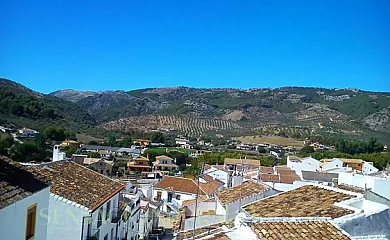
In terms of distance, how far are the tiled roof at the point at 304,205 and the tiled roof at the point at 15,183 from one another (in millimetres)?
3550

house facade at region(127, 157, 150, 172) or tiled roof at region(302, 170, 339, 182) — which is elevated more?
tiled roof at region(302, 170, 339, 182)

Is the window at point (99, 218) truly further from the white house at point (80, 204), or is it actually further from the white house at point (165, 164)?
the white house at point (165, 164)

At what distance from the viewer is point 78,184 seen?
10.4 metres

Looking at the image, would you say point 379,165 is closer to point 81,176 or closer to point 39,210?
point 81,176

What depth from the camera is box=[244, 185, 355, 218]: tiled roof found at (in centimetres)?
641

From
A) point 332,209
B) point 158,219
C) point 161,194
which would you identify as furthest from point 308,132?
point 332,209

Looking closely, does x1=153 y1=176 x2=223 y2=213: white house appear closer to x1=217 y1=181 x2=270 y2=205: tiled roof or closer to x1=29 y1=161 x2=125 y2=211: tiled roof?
x1=217 y1=181 x2=270 y2=205: tiled roof

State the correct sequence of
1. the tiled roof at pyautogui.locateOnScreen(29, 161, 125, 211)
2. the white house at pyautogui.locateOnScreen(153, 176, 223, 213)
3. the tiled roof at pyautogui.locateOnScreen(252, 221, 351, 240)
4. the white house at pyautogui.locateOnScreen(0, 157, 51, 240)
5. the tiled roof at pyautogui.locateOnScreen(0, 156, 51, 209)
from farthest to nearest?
the white house at pyautogui.locateOnScreen(153, 176, 223, 213)
the tiled roof at pyautogui.locateOnScreen(29, 161, 125, 211)
the tiled roof at pyautogui.locateOnScreen(252, 221, 351, 240)
the tiled roof at pyautogui.locateOnScreen(0, 156, 51, 209)
the white house at pyautogui.locateOnScreen(0, 157, 51, 240)

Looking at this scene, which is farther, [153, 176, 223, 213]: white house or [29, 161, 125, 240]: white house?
[153, 176, 223, 213]: white house

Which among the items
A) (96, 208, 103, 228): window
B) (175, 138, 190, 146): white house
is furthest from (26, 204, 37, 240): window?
(175, 138, 190, 146): white house

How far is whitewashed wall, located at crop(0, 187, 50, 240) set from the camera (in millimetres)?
4642

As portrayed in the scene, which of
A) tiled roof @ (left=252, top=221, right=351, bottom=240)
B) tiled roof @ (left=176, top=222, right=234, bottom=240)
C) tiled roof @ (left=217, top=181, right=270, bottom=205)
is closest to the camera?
tiled roof @ (left=252, top=221, right=351, bottom=240)

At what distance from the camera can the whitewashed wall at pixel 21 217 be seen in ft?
15.2

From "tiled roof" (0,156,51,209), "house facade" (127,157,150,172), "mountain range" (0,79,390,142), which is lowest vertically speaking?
"house facade" (127,157,150,172)
